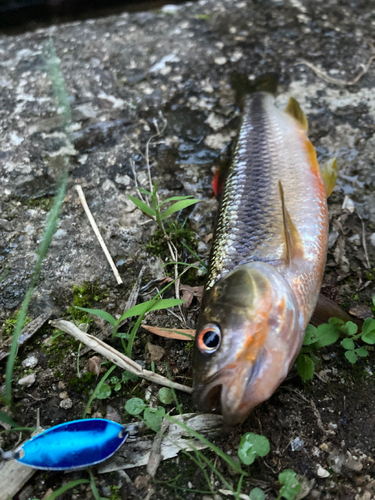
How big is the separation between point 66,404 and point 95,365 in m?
0.29

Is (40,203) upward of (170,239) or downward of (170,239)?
upward

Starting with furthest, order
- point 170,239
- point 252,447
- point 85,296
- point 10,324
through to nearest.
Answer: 1. point 170,239
2. point 85,296
3. point 10,324
4. point 252,447

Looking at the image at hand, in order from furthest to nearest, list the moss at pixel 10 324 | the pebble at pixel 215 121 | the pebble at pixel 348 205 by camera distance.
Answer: the pebble at pixel 215 121
the pebble at pixel 348 205
the moss at pixel 10 324

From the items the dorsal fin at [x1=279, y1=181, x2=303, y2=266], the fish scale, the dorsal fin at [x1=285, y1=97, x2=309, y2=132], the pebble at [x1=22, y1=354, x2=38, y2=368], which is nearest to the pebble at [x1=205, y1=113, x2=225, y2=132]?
the fish scale

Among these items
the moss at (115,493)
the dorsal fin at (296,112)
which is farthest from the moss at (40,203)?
the dorsal fin at (296,112)

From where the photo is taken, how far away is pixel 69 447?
1803mm

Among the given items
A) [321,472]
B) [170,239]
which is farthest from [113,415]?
[170,239]

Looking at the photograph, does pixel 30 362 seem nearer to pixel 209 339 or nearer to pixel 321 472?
pixel 209 339

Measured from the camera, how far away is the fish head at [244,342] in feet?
5.67

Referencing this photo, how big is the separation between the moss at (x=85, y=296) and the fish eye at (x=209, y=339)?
105cm

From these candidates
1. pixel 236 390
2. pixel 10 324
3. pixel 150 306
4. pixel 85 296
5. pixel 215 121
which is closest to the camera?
pixel 236 390

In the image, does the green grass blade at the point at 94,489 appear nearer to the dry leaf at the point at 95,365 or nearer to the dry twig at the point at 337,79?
the dry leaf at the point at 95,365

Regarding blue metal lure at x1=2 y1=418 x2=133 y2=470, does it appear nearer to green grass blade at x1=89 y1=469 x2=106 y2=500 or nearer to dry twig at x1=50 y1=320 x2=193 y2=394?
green grass blade at x1=89 y1=469 x2=106 y2=500

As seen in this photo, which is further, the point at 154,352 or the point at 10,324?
the point at 10,324
